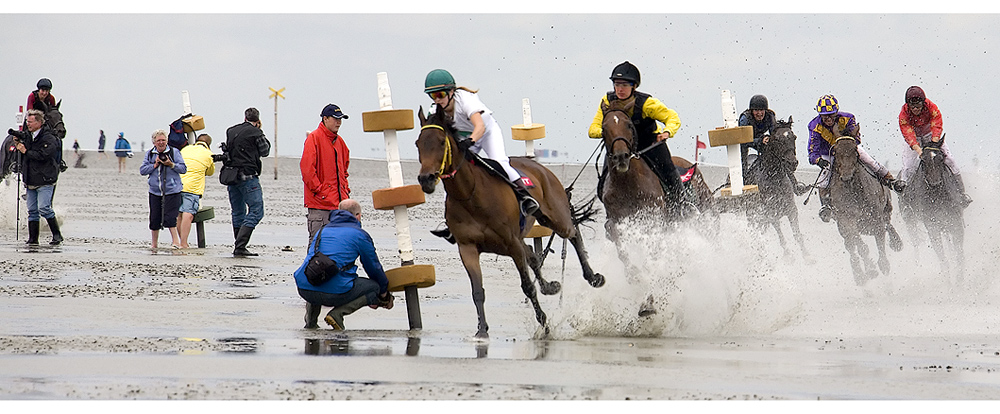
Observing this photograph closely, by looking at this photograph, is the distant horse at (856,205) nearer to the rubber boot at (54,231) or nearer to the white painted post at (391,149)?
the white painted post at (391,149)

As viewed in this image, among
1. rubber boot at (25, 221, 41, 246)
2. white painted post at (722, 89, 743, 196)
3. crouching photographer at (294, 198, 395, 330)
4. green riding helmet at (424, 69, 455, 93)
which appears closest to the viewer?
green riding helmet at (424, 69, 455, 93)

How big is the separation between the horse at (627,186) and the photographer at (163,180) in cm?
796

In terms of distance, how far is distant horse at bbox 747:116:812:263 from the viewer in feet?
56.1

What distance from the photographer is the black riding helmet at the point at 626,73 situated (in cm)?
1176

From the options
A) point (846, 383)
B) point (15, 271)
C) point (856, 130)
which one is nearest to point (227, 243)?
point (15, 271)

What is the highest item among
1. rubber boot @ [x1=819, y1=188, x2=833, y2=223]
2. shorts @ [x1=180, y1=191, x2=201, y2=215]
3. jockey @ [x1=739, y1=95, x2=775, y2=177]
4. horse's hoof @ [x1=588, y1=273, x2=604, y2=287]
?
jockey @ [x1=739, y1=95, x2=775, y2=177]

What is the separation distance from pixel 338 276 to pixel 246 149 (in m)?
7.42

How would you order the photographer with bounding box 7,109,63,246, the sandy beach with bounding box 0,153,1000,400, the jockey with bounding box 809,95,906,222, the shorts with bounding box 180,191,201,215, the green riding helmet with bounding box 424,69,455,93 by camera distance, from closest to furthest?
the sandy beach with bounding box 0,153,1000,400
the green riding helmet with bounding box 424,69,455,93
the jockey with bounding box 809,95,906,222
the photographer with bounding box 7,109,63,246
the shorts with bounding box 180,191,201,215

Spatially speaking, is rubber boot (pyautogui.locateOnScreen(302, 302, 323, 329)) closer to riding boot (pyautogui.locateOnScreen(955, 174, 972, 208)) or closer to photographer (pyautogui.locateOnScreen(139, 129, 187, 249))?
photographer (pyautogui.locateOnScreen(139, 129, 187, 249))

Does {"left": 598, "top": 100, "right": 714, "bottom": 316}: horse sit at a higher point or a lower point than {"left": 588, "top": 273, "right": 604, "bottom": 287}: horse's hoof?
higher

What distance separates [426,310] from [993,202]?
9083 mm

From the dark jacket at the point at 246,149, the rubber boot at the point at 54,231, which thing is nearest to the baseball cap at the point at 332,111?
the dark jacket at the point at 246,149

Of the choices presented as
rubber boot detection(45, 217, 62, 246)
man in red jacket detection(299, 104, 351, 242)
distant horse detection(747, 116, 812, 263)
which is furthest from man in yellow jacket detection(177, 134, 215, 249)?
distant horse detection(747, 116, 812, 263)

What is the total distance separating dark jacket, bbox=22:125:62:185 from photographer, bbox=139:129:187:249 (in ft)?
3.98
